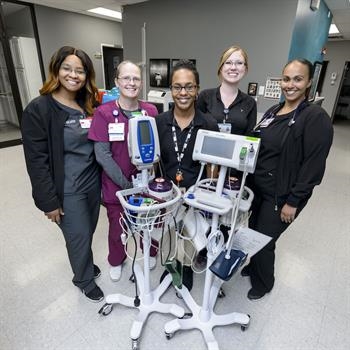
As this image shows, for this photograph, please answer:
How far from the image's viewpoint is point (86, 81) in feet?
4.66

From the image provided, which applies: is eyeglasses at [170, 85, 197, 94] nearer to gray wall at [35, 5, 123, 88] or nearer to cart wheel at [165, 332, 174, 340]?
cart wheel at [165, 332, 174, 340]

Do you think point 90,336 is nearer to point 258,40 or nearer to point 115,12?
point 258,40

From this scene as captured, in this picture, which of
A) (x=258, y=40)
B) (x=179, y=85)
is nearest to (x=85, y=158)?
(x=179, y=85)

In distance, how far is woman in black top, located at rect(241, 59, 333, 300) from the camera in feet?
4.13

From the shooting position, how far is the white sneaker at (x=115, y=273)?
1851 mm

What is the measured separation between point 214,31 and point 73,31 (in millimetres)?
3840

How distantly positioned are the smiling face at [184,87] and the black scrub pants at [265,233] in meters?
0.77

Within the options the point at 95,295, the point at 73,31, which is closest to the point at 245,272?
the point at 95,295

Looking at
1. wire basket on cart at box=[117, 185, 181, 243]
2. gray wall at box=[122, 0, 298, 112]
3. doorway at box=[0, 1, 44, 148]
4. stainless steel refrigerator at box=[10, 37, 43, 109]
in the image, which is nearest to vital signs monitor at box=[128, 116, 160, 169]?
wire basket on cart at box=[117, 185, 181, 243]

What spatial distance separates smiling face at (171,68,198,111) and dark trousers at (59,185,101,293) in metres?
0.77

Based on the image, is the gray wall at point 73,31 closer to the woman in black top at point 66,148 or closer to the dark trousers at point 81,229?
the woman in black top at point 66,148

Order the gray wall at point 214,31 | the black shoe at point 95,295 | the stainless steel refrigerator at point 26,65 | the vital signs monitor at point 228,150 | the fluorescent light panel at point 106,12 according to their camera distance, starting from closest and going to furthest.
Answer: the vital signs monitor at point 228,150
the black shoe at point 95,295
the gray wall at point 214,31
the stainless steel refrigerator at point 26,65
the fluorescent light panel at point 106,12

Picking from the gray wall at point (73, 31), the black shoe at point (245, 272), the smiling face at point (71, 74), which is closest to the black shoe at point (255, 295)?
the black shoe at point (245, 272)

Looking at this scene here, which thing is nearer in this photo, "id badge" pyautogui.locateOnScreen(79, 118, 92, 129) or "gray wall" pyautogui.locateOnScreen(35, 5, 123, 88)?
"id badge" pyautogui.locateOnScreen(79, 118, 92, 129)
